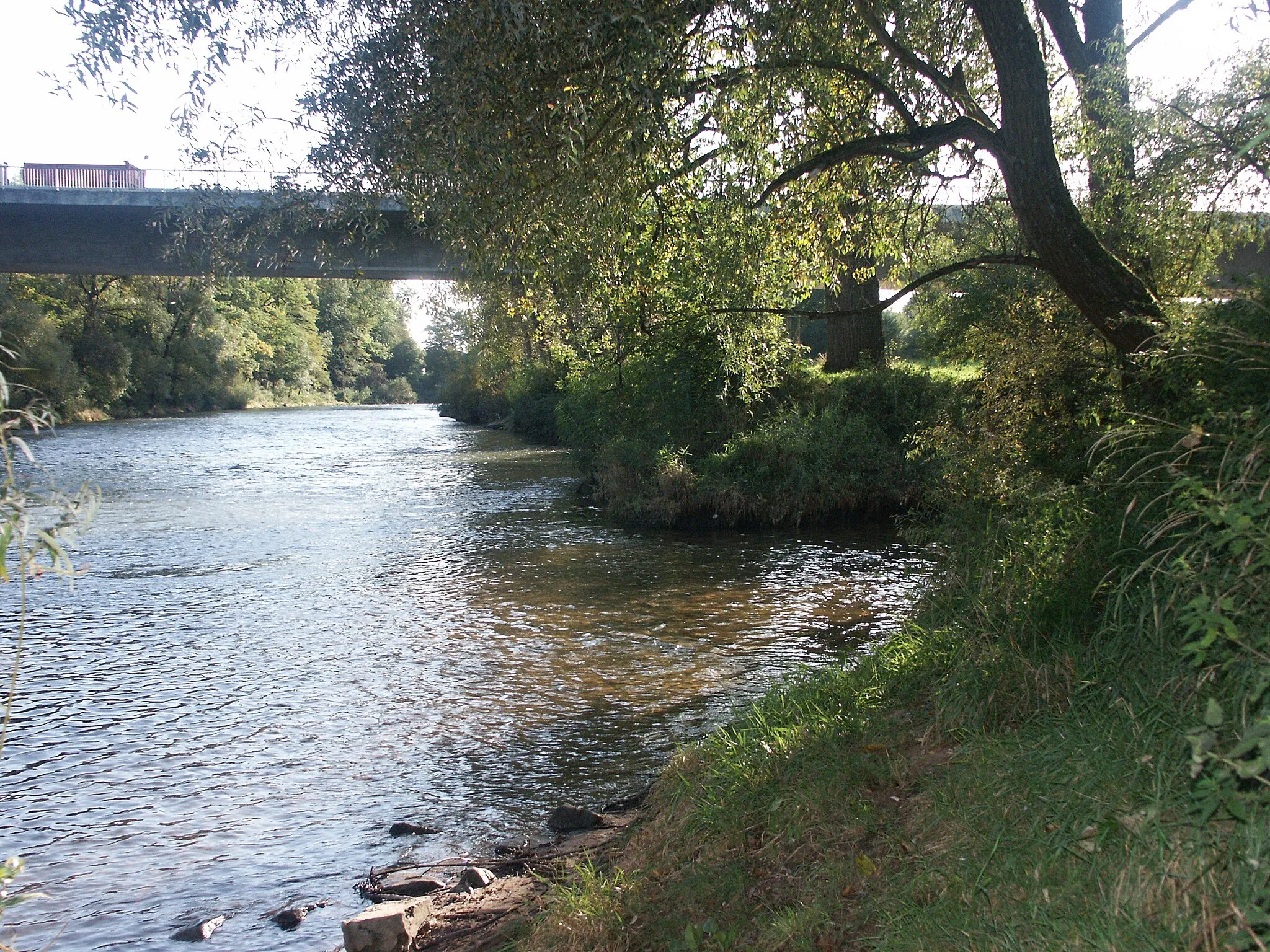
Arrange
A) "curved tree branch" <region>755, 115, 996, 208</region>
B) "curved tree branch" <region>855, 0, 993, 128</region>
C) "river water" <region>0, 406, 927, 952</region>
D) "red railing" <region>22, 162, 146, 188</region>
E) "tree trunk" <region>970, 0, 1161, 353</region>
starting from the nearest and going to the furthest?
"river water" <region>0, 406, 927, 952</region> < "tree trunk" <region>970, 0, 1161, 353</region> < "curved tree branch" <region>755, 115, 996, 208</region> < "curved tree branch" <region>855, 0, 993, 128</region> < "red railing" <region>22, 162, 146, 188</region>

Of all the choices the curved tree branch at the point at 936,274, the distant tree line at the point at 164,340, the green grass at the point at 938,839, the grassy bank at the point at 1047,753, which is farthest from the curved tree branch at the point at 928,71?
the distant tree line at the point at 164,340

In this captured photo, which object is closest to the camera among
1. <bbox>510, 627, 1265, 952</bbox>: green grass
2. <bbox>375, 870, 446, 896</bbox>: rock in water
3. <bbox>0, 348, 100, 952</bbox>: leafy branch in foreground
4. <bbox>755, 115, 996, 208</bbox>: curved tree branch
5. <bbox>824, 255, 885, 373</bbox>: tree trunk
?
<bbox>0, 348, 100, 952</bbox>: leafy branch in foreground

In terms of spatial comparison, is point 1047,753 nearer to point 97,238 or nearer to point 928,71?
point 928,71

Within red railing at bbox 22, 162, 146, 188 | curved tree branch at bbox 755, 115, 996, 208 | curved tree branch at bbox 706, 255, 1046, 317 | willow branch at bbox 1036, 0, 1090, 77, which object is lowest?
curved tree branch at bbox 706, 255, 1046, 317

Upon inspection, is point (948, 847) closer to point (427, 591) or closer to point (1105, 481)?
point (1105, 481)

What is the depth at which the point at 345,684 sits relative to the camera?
9.49 metres

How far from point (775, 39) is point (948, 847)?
6.08 m

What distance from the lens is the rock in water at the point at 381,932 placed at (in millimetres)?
4742

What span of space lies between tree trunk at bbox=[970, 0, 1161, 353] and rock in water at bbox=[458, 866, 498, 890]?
16.8 ft

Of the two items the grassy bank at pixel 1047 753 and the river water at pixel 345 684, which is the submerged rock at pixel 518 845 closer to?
the river water at pixel 345 684

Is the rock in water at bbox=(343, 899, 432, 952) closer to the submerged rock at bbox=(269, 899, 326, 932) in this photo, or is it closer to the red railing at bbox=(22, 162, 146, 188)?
the submerged rock at bbox=(269, 899, 326, 932)

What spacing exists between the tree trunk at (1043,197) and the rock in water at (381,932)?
217 inches

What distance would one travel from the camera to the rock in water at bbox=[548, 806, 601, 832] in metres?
6.12

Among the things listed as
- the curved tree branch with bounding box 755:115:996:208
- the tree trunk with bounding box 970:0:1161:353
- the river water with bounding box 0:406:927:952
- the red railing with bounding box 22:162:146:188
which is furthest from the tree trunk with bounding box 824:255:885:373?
the red railing with bounding box 22:162:146:188
